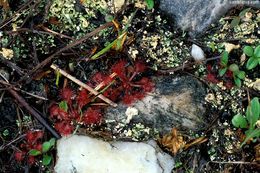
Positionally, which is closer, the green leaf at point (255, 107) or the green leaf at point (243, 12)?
the green leaf at point (255, 107)

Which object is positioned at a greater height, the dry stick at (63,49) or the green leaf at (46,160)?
the dry stick at (63,49)

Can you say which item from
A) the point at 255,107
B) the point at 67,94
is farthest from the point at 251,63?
the point at 67,94

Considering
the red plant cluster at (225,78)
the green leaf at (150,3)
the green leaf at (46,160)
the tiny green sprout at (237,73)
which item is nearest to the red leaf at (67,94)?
the green leaf at (46,160)

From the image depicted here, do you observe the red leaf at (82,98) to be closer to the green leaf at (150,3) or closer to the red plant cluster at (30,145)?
the red plant cluster at (30,145)

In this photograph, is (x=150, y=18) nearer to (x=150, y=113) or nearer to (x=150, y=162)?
(x=150, y=113)

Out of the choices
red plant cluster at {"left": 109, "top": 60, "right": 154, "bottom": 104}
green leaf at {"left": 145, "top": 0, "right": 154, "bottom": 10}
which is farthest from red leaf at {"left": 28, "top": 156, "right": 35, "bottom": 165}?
green leaf at {"left": 145, "top": 0, "right": 154, "bottom": 10}

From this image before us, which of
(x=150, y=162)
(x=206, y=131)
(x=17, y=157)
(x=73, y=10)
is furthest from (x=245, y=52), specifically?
(x=17, y=157)

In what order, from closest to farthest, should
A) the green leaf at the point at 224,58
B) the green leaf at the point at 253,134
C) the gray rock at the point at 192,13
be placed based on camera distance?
the green leaf at the point at 253,134 < the green leaf at the point at 224,58 < the gray rock at the point at 192,13

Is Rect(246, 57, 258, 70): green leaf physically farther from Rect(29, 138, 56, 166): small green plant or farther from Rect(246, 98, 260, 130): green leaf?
Rect(29, 138, 56, 166): small green plant
